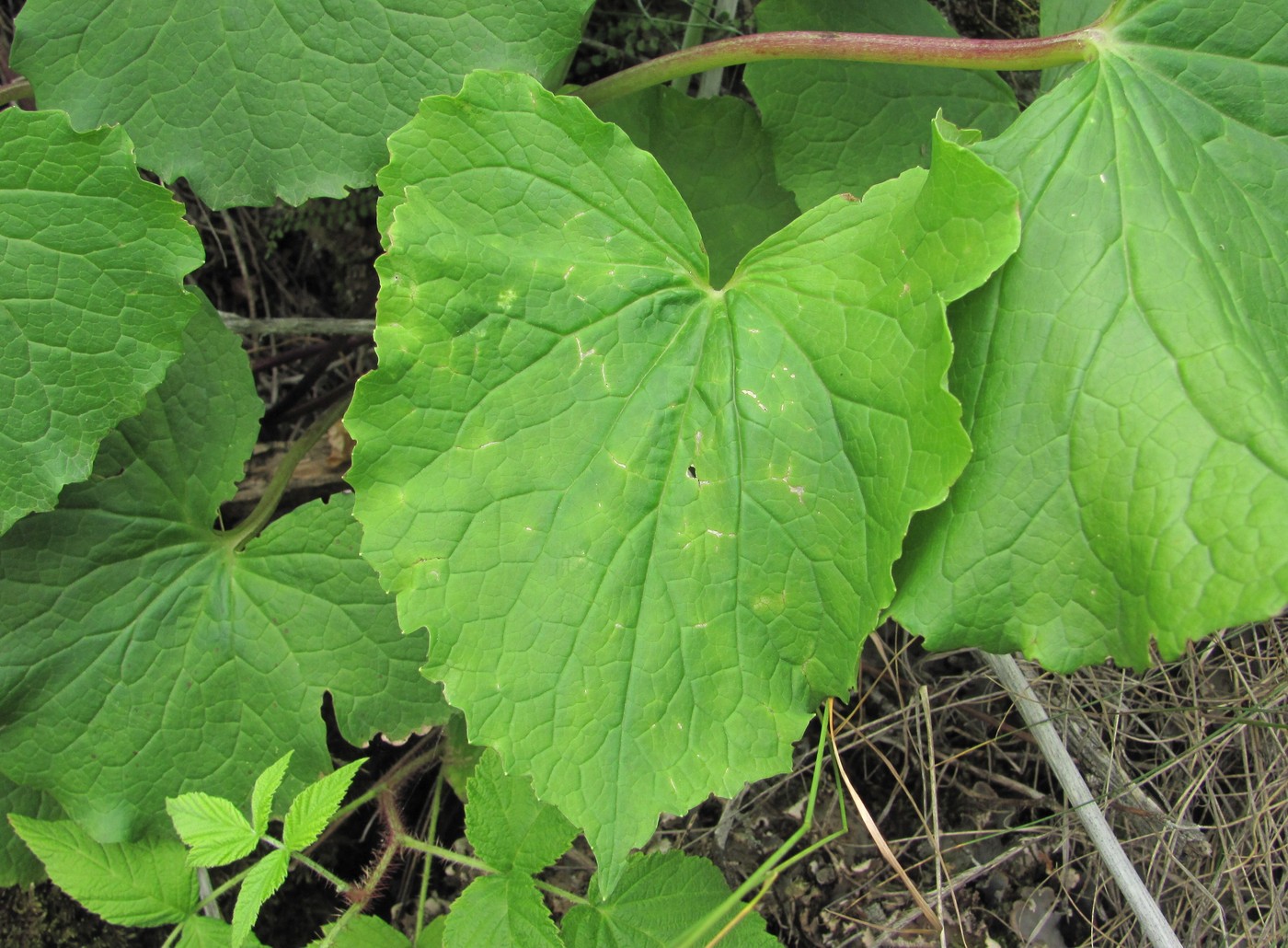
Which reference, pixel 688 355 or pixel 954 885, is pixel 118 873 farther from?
pixel 954 885

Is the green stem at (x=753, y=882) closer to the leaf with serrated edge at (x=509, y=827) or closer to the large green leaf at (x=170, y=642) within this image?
the leaf with serrated edge at (x=509, y=827)

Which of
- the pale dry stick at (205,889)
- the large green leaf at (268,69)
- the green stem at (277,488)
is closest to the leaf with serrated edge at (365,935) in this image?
the pale dry stick at (205,889)

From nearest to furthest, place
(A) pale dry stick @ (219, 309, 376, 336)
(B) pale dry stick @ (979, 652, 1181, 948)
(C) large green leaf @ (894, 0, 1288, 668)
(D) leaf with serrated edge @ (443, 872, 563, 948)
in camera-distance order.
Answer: (C) large green leaf @ (894, 0, 1288, 668) → (D) leaf with serrated edge @ (443, 872, 563, 948) → (B) pale dry stick @ (979, 652, 1181, 948) → (A) pale dry stick @ (219, 309, 376, 336)

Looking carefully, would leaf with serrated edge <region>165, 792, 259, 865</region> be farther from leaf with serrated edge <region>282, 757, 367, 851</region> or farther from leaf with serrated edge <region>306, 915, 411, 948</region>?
leaf with serrated edge <region>306, 915, 411, 948</region>

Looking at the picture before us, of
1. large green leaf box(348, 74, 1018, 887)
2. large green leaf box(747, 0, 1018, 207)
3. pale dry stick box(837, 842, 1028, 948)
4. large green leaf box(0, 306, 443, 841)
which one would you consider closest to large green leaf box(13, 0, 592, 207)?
large green leaf box(348, 74, 1018, 887)

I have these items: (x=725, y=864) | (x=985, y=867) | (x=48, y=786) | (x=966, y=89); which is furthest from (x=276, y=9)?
(x=985, y=867)
